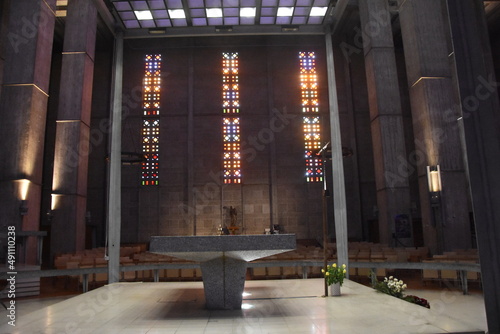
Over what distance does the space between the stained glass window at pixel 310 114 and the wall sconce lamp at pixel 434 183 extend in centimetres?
844

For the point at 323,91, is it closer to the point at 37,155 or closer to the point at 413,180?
the point at 413,180

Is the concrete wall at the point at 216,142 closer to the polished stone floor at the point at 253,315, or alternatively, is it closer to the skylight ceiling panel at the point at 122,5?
the skylight ceiling panel at the point at 122,5

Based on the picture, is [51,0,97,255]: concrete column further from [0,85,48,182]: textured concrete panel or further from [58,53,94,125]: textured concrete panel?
[0,85,48,182]: textured concrete panel

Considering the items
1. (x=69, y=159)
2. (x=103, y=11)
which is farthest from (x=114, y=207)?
(x=103, y=11)

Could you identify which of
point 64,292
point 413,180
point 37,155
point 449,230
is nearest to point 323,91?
point 413,180

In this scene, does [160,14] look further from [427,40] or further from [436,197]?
[436,197]

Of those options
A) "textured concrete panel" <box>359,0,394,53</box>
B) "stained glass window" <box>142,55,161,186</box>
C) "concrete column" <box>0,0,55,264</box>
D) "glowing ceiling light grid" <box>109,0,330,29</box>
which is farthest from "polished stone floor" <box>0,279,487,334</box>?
"stained glass window" <box>142,55,161,186</box>

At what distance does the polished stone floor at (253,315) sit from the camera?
4188 millimetres

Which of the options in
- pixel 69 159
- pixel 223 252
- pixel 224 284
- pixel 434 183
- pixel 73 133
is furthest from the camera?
pixel 73 133

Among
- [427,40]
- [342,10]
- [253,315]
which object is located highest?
[342,10]

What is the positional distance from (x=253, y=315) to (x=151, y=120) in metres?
19.4

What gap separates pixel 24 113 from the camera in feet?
43.3

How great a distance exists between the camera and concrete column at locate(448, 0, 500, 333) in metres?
3.48

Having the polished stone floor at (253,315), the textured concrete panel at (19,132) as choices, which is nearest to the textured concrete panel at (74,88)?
the textured concrete panel at (19,132)
